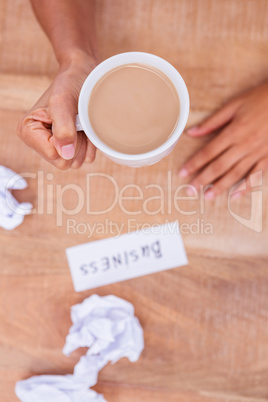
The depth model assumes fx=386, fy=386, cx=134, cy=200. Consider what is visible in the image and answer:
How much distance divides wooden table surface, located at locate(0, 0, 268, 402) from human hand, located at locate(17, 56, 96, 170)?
119 millimetres

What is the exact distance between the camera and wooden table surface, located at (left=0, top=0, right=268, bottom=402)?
2.16 ft

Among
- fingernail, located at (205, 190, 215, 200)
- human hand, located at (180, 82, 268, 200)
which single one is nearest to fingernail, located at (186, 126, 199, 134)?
human hand, located at (180, 82, 268, 200)

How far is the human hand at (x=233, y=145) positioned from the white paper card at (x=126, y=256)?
103mm

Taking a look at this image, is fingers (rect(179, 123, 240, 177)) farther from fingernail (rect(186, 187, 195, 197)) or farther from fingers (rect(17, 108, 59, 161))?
fingers (rect(17, 108, 59, 161))

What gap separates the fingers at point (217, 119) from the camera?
665 mm

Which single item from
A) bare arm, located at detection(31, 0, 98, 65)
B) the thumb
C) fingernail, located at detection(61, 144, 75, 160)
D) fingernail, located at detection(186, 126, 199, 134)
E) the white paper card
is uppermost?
bare arm, located at detection(31, 0, 98, 65)

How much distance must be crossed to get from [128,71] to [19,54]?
0.31 metres

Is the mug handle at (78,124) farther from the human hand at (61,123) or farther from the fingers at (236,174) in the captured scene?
the fingers at (236,174)

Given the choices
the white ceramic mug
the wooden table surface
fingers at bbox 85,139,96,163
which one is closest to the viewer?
the white ceramic mug

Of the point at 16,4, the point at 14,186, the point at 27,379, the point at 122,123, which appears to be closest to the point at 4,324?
the point at 27,379

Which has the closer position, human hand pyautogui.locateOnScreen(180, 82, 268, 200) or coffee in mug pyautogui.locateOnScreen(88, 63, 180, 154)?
coffee in mug pyautogui.locateOnScreen(88, 63, 180, 154)

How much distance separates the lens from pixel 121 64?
48cm

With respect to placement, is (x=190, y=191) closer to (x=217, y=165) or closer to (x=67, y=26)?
(x=217, y=165)

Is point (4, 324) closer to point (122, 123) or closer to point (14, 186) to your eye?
point (14, 186)
